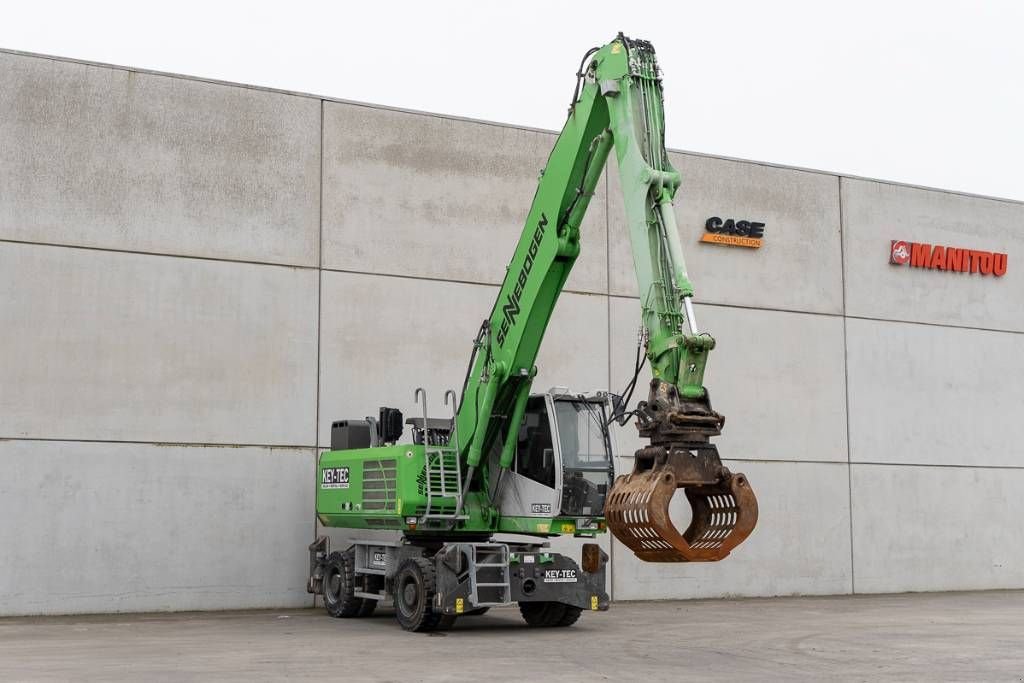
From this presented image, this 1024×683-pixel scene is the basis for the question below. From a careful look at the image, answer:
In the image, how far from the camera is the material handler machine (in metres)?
13.6

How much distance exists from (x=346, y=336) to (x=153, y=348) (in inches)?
120

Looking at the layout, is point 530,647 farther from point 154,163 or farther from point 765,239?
point 765,239

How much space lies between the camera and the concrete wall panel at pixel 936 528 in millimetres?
24062

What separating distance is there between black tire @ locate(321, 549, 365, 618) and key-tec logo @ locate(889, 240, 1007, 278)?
13376mm

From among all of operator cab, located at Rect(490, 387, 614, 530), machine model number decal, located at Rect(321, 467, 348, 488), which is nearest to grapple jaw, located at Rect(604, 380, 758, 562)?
operator cab, located at Rect(490, 387, 614, 530)

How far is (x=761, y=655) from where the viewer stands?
13.5 meters

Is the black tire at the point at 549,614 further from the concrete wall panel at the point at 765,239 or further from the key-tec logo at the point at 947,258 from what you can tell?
the key-tec logo at the point at 947,258

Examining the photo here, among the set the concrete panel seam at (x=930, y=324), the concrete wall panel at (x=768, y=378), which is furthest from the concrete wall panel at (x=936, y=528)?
the concrete panel seam at (x=930, y=324)

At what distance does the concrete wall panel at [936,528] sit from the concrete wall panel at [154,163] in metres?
11.9

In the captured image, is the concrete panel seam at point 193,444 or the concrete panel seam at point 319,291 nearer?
the concrete panel seam at point 193,444

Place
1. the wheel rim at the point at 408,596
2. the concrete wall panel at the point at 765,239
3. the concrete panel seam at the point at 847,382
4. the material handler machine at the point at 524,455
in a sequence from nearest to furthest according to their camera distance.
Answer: the material handler machine at the point at 524,455 → the wheel rim at the point at 408,596 → the concrete wall panel at the point at 765,239 → the concrete panel seam at the point at 847,382

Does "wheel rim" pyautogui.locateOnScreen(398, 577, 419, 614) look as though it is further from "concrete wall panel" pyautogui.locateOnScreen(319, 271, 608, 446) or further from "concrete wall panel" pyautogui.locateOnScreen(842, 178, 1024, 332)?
"concrete wall panel" pyautogui.locateOnScreen(842, 178, 1024, 332)

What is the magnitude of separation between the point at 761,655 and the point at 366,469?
610cm

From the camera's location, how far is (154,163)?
19234mm
